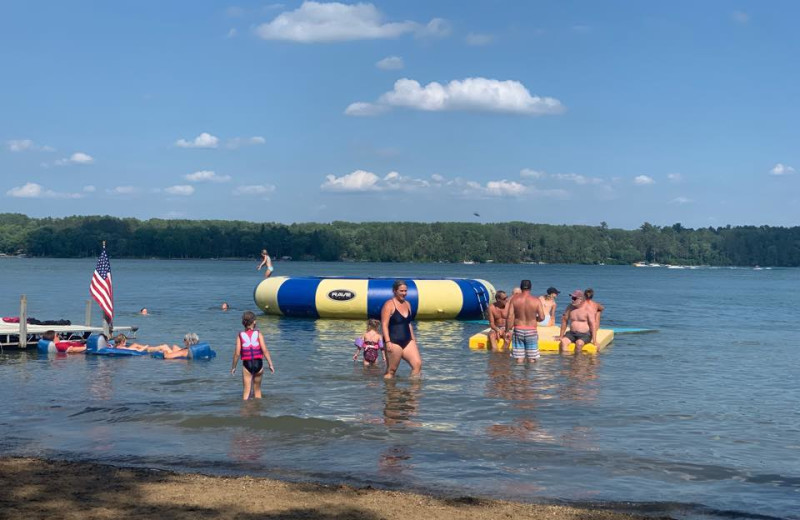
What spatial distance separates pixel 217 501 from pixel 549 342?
11.8 meters

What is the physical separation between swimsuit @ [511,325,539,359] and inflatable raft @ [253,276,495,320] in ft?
33.8

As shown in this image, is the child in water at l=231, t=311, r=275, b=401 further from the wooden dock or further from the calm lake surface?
the wooden dock

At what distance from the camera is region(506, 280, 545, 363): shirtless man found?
49.5 feet

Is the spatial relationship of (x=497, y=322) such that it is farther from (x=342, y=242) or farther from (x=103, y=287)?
(x=342, y=242)

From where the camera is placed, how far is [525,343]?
51.1 feet

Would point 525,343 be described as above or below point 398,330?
below

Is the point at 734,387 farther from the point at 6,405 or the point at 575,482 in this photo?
the point at 6,405

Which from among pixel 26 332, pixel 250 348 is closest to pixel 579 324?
pixel 250 348

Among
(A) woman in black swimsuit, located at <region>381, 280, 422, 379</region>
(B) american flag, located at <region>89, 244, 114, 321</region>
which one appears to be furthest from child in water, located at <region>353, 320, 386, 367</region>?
(B) american flag, located at <region>89, 244, 114, 321</region>

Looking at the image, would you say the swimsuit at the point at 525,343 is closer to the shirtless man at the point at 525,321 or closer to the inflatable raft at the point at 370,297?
the shirtless man at the point at 525,321

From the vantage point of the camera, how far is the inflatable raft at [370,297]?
26.3 metres

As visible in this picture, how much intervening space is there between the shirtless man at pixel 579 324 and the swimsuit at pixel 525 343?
4.81 feet

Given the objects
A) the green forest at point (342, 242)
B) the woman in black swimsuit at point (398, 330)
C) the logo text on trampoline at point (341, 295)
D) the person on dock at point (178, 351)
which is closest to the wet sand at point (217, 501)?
the woman in black swimsuit at point (398, 330)

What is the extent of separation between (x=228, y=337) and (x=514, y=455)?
49.7 feet
